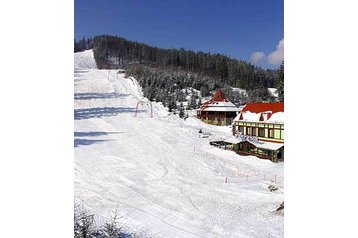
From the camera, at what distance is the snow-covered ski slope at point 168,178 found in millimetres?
4062

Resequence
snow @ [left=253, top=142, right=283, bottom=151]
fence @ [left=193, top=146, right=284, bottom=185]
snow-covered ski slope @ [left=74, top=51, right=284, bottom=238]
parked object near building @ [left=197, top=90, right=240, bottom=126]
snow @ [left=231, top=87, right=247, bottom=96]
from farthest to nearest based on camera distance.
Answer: parked object near building @ [left=197, top=90, right=240, bottom=126] → snow @ [left=231, top=87, right=247, bottom=96] → snow @ [left=253, top=142, right=283, bottom=151] → fence @ [left=193, top=146, right=284, bottom=185] → snow-covered ski slope @ [left=74, top=51, right=284, bottom=238]

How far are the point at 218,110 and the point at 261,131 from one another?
5.05 ft

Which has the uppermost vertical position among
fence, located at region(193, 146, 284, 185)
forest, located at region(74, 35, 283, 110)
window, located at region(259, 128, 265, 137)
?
forest, located at region(74, 35, 283, 110)

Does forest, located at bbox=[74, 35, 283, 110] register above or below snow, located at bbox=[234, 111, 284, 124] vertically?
above

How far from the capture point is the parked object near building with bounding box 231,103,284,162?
7111 mm

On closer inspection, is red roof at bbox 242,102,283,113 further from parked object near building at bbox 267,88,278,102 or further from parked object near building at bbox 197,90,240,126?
parked object near building at bbox 197,90,240,126

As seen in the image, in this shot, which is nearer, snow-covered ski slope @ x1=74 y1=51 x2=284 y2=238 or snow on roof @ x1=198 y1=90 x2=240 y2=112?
snow-covered ski slope @ x1=74 y1=51 x2=284 y2=238

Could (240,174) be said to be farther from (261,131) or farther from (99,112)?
(99,112)

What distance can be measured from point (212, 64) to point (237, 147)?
8.42ft

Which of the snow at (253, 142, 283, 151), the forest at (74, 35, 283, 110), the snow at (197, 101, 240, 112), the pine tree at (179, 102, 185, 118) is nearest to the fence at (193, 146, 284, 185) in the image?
the snow at (253, 142, 283, 151)

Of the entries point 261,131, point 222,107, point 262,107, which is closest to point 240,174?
point 261,131

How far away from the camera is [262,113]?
8.23 meters

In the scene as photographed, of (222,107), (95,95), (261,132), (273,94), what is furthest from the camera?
(95,95)
